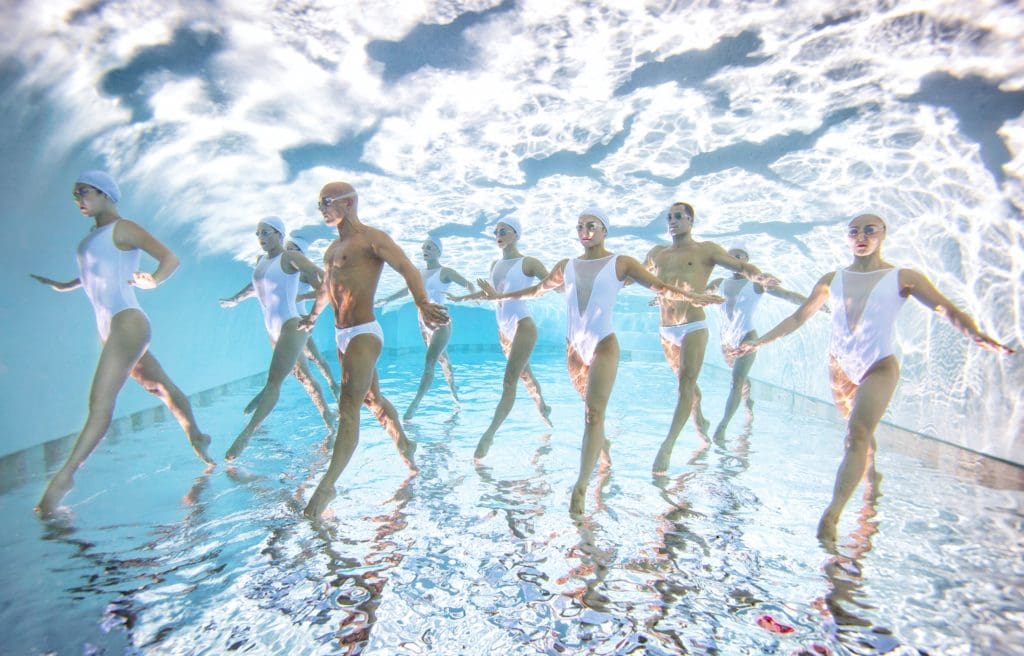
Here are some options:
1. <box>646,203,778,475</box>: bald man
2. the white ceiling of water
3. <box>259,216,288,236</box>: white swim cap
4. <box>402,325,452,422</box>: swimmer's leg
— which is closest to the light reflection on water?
<box>646,203,778,475</box>: bald man

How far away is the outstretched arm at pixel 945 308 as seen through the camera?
3.59 meters

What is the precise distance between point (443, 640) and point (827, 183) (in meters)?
11.3

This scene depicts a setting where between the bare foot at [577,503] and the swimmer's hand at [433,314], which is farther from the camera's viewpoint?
the bare foot at [577,503]

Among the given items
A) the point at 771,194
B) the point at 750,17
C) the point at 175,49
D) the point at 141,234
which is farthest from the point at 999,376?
the point at 175,49

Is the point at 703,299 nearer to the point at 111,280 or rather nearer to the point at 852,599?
the point at 852,599

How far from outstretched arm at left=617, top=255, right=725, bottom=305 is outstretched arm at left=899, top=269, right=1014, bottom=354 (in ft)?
4.61

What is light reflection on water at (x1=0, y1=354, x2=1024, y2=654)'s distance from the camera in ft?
7.87

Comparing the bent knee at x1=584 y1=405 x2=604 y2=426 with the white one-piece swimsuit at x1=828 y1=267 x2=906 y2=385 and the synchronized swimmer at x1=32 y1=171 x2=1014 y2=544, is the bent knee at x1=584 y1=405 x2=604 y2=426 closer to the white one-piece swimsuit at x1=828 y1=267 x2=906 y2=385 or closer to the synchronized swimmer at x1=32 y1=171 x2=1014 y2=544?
the synchronized swimmer at x1=32 y1=171 x2=1014 y2=544

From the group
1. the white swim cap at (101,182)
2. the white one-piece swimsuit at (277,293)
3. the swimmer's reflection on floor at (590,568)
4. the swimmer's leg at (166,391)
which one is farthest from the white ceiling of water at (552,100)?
the swimmer's reflection on floor at (590,568)

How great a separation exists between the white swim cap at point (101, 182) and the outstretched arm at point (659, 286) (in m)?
4.57

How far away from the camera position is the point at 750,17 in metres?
5.96

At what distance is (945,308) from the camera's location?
3.65 m

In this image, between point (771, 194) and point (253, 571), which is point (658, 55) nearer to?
point (771, 194)

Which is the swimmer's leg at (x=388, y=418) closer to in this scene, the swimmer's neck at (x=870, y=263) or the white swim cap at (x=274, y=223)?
the white swim cap at (x=274, y=223)
